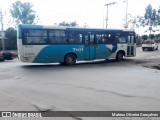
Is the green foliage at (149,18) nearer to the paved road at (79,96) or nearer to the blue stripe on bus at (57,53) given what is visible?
the blue stripe on bus at (57,53)

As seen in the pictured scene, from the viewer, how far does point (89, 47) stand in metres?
18.5

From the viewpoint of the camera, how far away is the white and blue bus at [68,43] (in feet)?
52.1

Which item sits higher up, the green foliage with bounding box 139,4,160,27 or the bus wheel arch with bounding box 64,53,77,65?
the green foliage with bounding box 139,4,160,27

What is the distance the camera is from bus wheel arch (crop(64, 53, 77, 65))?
17.5 metres

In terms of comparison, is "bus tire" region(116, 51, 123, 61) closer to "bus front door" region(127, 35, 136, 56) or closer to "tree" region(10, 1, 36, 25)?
"bus front door" region(127, 35, 136, 56)

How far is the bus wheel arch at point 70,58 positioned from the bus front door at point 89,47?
3.43ft

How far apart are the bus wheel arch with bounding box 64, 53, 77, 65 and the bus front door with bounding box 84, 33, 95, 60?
105 cm

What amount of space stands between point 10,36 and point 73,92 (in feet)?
117

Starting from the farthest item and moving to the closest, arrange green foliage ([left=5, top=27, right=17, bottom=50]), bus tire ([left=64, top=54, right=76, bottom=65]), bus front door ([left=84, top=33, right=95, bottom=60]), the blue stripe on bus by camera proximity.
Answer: green foliage ([left=5, top=27, right=17, bottom=50]), bus front door ([left=84, top=33, right=95, bottom=60]), bus tire ([left=64, top=54, right=76, bottom=65]), the blue stripe on bus

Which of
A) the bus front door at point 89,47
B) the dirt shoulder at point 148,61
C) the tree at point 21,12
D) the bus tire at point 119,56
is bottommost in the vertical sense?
the dirt shoulder at point 148,61

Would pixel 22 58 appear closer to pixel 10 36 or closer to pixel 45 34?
pixel 45 34

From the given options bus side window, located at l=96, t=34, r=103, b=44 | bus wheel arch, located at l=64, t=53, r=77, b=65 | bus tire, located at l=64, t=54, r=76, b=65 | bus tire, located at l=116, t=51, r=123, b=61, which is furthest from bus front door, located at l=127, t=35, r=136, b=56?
bus tire, located at l=64, t=54, r=76, b=65

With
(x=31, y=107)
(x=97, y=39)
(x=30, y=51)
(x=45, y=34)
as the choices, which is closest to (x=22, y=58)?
(x=30, y=51)

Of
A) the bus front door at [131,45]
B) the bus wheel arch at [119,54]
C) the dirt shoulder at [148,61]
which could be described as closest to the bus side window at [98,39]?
the bus wheel arch at [119,54]
